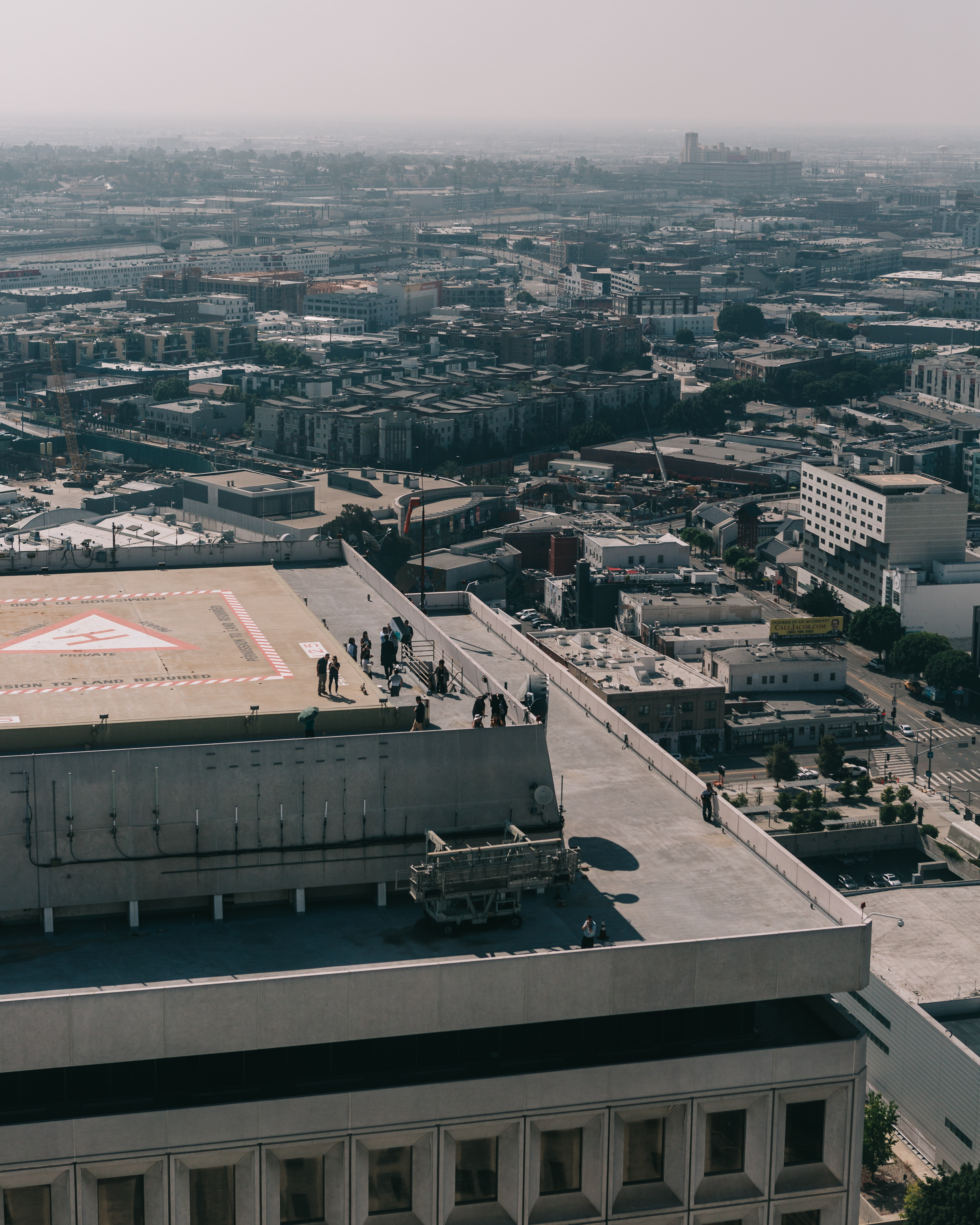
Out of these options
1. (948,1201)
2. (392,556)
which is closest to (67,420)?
(392,556)

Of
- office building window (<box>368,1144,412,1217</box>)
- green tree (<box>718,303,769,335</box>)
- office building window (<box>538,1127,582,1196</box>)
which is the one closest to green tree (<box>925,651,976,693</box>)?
office building window (<box>538,1127,582,1196</box>)

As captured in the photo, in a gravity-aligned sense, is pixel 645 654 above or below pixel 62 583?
below

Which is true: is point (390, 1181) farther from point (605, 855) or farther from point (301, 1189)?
point (605, 855)

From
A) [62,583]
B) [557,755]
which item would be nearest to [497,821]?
[557,755]

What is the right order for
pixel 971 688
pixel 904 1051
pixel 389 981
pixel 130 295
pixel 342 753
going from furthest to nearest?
pixel 130 295, pixel 971 688, pixel 904 1051, pixel 342 753, pixel 389 981

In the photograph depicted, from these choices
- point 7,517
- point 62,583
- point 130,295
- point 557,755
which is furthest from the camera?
point 130,295

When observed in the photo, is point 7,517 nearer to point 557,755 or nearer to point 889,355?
point 557,755

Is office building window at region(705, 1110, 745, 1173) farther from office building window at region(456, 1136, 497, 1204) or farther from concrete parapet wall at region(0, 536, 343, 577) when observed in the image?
concrete parapet wall at region(0, 536, 343, 577)
